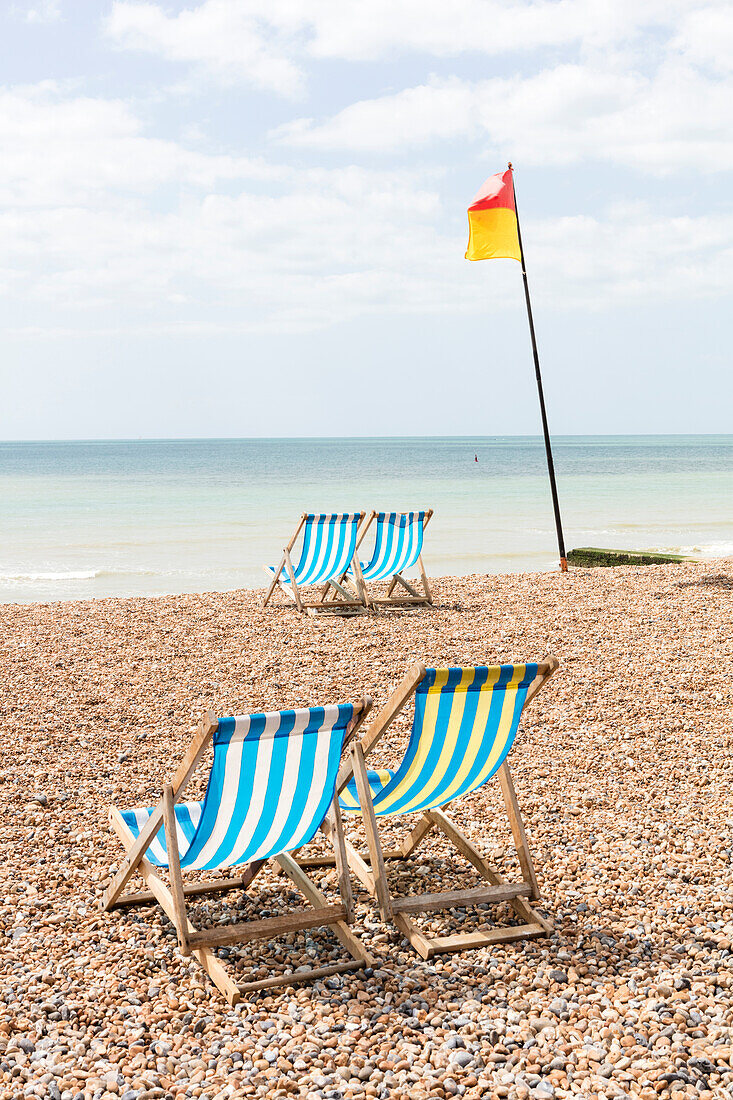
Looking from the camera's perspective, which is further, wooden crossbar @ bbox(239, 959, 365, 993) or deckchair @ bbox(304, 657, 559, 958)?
deckchair @ bbox(304, 657, 559, 958)

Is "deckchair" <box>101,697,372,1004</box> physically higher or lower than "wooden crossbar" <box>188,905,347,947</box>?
higher

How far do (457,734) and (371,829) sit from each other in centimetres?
40

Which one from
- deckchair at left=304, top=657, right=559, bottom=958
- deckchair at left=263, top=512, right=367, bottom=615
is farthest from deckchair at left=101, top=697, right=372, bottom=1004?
deckchair at left=263, top=512, right=367, bottom=615

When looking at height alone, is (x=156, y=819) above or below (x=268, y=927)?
above

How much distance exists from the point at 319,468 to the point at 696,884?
171ft

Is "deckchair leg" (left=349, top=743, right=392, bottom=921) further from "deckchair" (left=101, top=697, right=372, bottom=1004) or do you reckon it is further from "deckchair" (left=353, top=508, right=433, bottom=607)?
"deckchair" (left=353, top=508, right=433, bottom=607)

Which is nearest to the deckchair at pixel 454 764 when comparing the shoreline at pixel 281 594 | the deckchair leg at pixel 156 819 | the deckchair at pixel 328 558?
the deckchair leg at pixel 156 819

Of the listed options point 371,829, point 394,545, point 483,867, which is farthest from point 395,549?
point 371,829

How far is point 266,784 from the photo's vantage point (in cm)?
284

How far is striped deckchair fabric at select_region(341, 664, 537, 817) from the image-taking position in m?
3.05

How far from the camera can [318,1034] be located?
8.27ft

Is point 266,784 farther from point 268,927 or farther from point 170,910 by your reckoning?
point 170,910

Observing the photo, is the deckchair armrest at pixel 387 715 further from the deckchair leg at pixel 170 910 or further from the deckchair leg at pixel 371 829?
the deckchair leg at pixel 170 910

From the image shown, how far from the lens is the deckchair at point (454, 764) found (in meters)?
3.02
